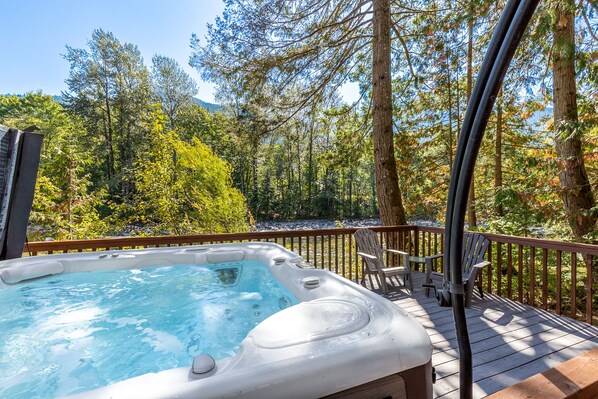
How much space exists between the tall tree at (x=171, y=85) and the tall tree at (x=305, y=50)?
13.2 meters

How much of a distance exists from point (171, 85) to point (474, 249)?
1831 cm

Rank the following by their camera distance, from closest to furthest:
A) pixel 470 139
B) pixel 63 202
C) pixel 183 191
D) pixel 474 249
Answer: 1. pixel 470 139
2. pixel 474 249
3. pixel 183 191
4. pixel 63 202

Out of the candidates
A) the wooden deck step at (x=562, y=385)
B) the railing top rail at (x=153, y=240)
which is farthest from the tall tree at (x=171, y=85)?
the wooden deck step at (x=562, y=385)

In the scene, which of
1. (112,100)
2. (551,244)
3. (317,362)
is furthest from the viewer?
(112,100)

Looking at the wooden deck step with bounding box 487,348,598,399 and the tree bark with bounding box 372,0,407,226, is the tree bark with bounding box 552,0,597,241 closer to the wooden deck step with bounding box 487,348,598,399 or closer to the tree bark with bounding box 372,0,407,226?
the tree bark with bounding box 372,0,407,226

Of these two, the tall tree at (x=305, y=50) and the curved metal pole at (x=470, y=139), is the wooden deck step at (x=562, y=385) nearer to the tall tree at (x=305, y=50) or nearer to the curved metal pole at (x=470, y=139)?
the curved metal pole at (x=470, y=139)

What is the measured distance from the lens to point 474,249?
3.63 metres

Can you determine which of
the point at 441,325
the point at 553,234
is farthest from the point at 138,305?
the point at 553,234

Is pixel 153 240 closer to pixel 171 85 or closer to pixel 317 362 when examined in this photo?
pixel 317 362

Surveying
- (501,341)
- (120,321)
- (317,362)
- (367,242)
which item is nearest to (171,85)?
(367,242)

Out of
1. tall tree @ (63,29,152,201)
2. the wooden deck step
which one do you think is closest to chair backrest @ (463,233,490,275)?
the wooden deck step

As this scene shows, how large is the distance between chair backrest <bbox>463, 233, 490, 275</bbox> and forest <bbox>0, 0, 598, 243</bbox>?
1.58m

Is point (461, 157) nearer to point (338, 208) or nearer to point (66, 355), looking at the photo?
point (66, 355)

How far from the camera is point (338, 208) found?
2259 cm
